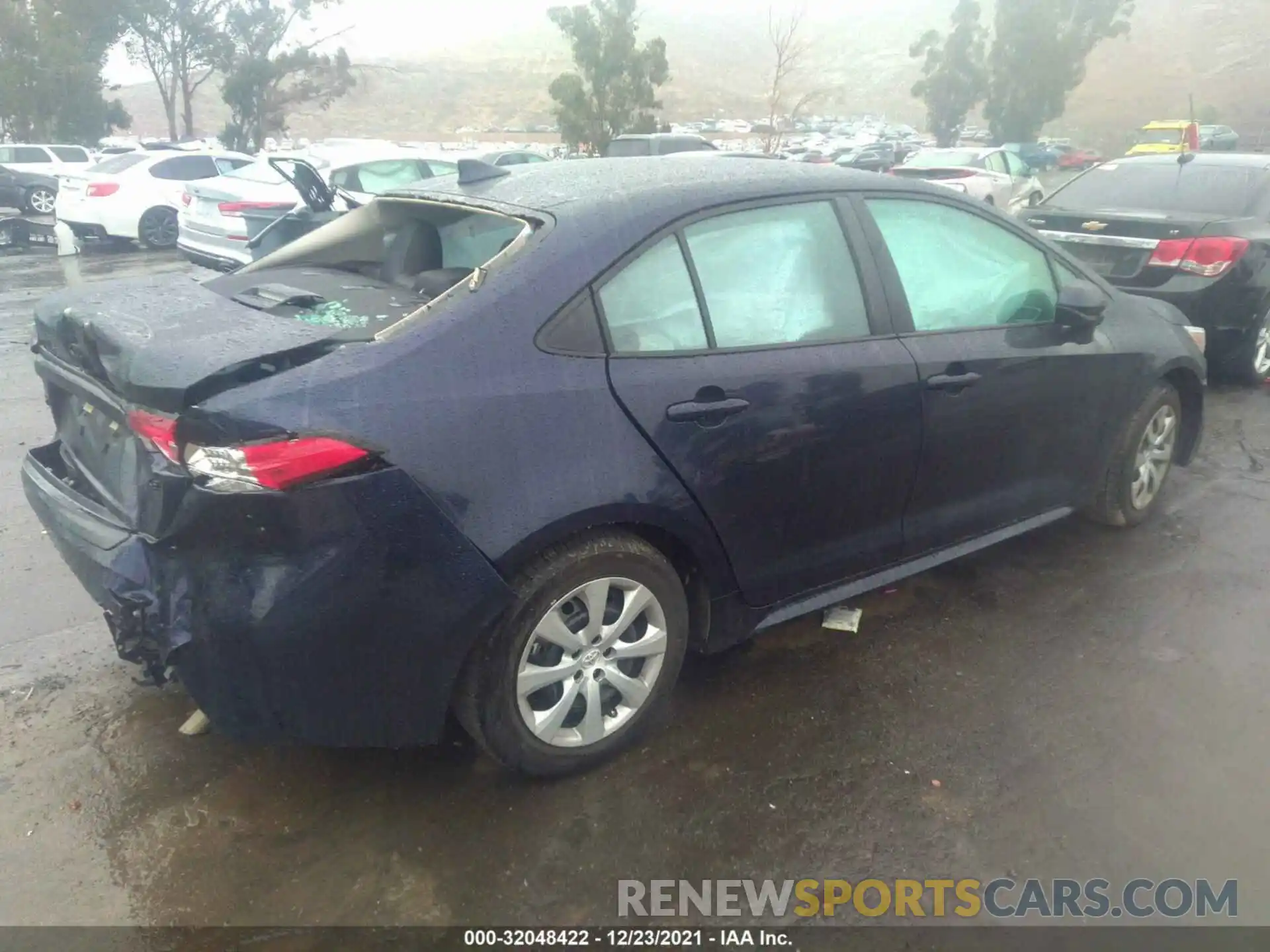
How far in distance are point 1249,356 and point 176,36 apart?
3801 cm

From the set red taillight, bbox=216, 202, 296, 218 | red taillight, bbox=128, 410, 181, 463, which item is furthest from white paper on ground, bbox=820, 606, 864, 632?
red taillight, bbox=216, 202, 296, 218

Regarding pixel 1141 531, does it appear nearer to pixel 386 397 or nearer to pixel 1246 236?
pixel 1246 236

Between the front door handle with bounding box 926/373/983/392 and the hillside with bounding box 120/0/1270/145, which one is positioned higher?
the hillside with bounding box 120/0/1270/145

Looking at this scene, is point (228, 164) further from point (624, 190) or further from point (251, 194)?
point (624, 190)

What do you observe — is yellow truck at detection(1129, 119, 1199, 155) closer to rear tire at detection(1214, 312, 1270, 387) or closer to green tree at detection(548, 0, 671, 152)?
green tree at detection(548, 0, 671, 152)

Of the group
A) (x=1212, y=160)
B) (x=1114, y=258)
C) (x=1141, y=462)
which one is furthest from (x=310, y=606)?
(x=1212, y=160)

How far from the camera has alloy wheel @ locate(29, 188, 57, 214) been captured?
19.1 m

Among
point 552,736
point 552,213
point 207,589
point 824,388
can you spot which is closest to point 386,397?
point 207,589

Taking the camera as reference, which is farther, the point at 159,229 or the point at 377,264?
the point at 159,229

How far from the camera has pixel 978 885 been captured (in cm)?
245

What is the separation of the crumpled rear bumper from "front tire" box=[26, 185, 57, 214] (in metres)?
20.3

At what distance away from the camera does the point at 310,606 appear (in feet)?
7.34

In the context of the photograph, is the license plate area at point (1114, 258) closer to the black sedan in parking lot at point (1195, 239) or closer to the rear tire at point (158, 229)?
the black sedan in parking lot at point (1195, 239)

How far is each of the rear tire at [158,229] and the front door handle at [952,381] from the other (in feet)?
46.8
